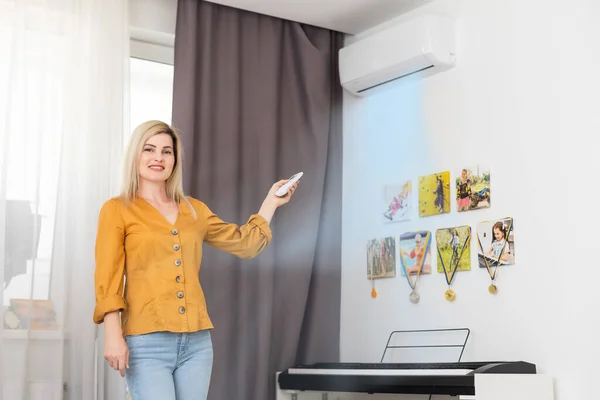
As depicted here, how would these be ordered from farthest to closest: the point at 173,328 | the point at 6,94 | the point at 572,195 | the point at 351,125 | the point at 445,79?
the point at 351,125
the point at 445,79
the point at 6,94
the point at 572,195
the point at 173,328

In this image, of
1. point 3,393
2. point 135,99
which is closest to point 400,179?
point 135,99

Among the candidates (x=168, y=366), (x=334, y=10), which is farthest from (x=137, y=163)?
(x=334, y=10)

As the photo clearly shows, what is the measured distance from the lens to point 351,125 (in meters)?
3.67

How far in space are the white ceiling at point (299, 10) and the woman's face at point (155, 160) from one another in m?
1.05

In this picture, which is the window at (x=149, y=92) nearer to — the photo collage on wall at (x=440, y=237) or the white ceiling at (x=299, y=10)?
the white ceiling at (x=299, y=10)

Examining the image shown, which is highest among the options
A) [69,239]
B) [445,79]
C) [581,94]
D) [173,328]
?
[445,79]

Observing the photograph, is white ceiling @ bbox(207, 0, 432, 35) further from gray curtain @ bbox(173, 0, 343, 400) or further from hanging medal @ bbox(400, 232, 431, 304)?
hanging medal @ bbox(400, 232, 431, 304)

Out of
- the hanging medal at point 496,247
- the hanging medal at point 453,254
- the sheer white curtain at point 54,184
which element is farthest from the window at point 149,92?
the hanging medal at point 496,247

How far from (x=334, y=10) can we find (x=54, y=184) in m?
1.36

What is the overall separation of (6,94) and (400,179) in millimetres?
1551

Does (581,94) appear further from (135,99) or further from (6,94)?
(6,94)

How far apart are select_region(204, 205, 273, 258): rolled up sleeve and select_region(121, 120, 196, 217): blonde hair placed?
0.12 m

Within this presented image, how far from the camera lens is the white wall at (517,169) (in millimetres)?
2613

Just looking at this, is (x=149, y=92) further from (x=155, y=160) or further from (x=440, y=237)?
(x=440, y=237)
